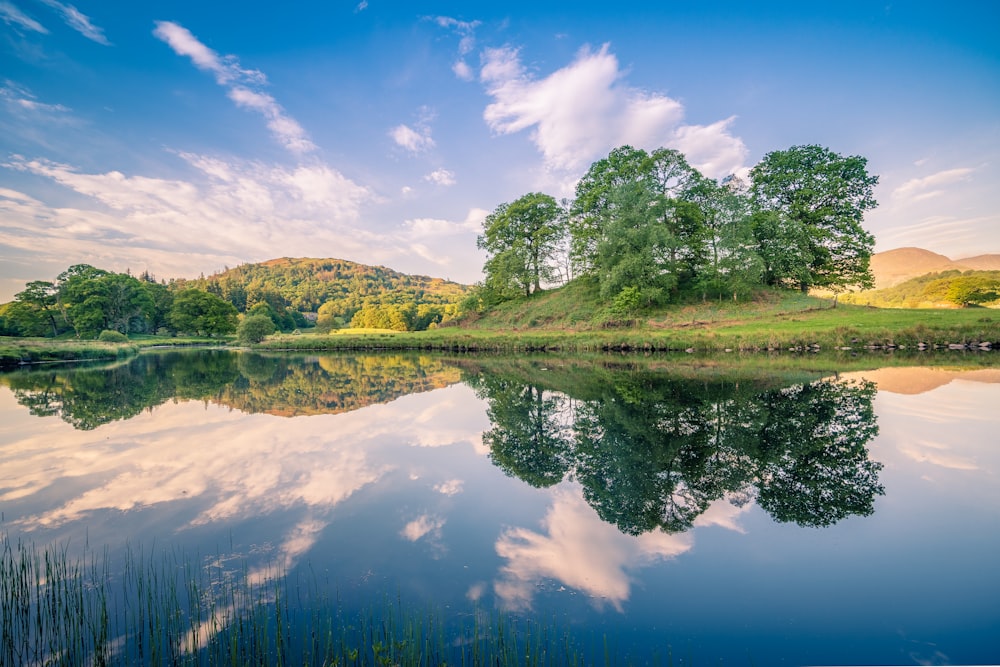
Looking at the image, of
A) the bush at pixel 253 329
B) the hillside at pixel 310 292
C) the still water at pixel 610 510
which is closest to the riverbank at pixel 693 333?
the bush at pixel 253 329

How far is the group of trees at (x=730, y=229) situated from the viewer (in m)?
36.0

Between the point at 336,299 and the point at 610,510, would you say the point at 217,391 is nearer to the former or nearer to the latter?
the point at 610,510

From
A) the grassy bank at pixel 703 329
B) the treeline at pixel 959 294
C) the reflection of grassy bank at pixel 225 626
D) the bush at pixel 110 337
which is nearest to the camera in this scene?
the reflection of grassy bank at pixel 225 626

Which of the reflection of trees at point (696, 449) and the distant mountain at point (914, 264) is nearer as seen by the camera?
the reflection of trees at point (696, 449)

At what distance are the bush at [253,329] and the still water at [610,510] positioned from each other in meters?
56.8

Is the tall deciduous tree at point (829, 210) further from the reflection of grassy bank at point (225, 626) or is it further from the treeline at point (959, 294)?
the reflection of grassy bank at point (225, 626)

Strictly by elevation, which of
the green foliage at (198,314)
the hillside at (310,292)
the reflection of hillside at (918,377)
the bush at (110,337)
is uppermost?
the hillside at (310,292)

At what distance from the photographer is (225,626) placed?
3273 millimetres

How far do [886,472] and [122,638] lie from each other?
29.4 ft

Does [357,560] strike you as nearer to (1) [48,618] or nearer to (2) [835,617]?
(1) [48,618]

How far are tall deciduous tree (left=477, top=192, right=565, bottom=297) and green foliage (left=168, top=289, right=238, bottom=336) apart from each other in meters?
63.3

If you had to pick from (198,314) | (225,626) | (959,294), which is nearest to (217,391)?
(225,626)

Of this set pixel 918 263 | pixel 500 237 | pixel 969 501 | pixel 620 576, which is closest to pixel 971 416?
pixel 969 501

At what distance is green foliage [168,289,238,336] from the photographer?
79688 millimetres
